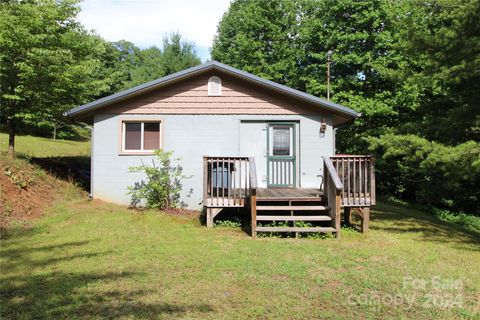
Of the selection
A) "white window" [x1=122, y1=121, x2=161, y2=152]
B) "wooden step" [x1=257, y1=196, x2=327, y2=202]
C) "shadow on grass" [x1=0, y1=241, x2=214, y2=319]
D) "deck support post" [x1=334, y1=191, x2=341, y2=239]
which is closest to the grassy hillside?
"shadow on grass" [x1=0, y1=241, x2=214, y2=319]

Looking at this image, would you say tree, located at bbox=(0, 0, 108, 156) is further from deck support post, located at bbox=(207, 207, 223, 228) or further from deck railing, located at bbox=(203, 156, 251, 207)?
deck support post, located at bbox=(207, 207, 223, 228)

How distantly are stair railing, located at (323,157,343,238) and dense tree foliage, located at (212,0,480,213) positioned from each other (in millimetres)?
1584

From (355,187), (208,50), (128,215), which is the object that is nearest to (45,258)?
(128,215)

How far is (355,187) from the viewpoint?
8312 millimetres

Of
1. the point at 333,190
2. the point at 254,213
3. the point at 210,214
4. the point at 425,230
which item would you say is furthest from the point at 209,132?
the point at 425,230

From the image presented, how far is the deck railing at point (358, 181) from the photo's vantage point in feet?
27.0

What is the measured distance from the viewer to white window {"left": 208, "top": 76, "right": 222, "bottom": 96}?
1049cm

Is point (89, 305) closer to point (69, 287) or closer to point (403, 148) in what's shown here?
point (69, 287)

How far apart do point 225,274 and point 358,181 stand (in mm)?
4434

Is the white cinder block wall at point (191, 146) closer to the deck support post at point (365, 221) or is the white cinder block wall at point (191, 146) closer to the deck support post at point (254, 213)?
the deck support post at point (365, 221)

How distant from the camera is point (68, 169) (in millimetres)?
14273

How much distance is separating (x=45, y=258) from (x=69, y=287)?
161cm

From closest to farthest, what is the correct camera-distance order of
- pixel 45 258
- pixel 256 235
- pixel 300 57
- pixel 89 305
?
1. pixel 89 305
2. pixel 45 258
3. pixel 256 235
4. pixel 300 57

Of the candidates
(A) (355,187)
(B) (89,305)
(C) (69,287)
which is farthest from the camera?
(A) (355,187)
